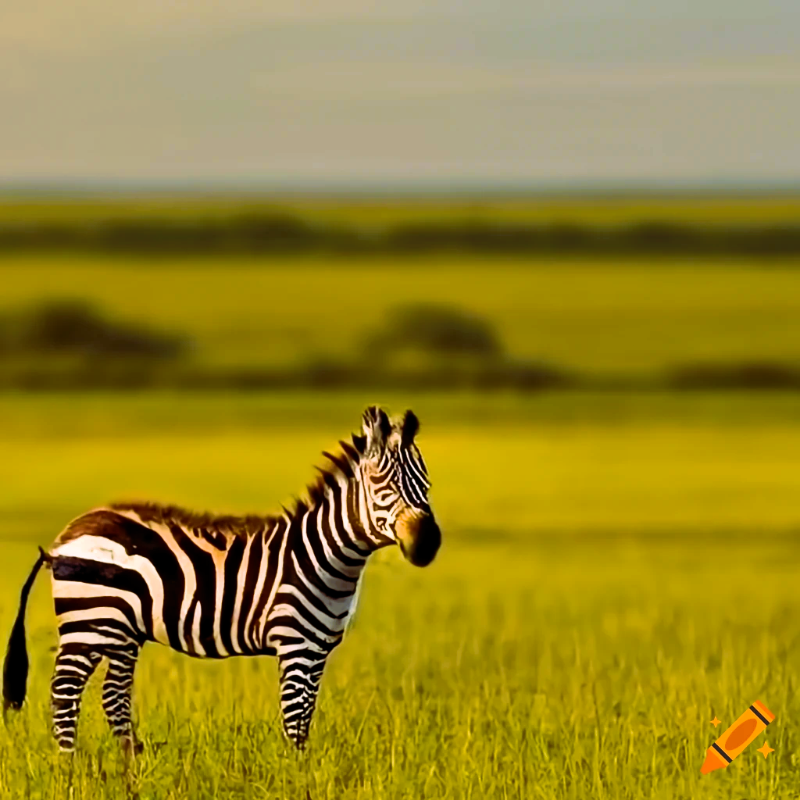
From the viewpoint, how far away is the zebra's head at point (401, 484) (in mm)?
5711

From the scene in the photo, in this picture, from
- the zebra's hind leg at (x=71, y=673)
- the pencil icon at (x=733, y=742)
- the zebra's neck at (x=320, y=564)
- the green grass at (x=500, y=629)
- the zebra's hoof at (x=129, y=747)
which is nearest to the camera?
the zebra's neck at (x=320, y=564)

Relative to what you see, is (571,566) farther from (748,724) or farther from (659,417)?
(659,417)

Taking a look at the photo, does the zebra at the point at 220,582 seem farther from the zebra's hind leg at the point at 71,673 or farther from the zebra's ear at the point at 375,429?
the zebra's ear at the point at 375,429

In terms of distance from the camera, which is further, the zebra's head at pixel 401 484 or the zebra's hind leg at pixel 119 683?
the zebra's hind leg at pixel 119 683

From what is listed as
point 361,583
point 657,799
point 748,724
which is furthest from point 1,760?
point 748,724

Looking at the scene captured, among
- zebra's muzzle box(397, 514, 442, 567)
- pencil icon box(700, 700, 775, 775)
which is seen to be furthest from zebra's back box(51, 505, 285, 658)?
pencil icon box(700, 700, 775, 775)

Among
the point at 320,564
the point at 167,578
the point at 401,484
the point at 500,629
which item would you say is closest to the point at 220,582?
the point at 167,578

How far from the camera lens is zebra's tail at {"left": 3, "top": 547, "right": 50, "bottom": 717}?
21.9 feet

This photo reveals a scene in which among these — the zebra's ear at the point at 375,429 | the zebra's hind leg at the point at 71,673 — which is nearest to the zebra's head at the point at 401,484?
the zebra's ear at the point at 375,429

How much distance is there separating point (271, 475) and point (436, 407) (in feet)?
37.1

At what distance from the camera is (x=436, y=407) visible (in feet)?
120

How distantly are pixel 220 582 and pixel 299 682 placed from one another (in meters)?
0.49

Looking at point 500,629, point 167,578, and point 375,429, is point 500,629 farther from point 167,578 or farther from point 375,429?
point 375,429

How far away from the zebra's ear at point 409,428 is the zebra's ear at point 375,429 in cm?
6
